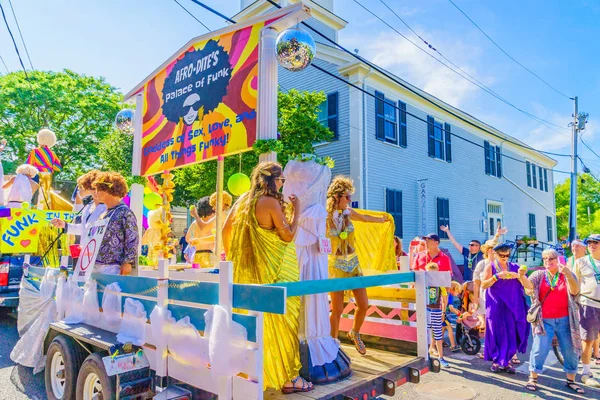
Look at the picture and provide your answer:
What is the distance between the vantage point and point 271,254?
3.07 metres

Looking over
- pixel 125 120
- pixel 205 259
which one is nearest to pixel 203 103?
pixel 205 259

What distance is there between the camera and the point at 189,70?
19.3 feet

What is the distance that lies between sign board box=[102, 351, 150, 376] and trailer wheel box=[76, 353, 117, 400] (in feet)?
0.33

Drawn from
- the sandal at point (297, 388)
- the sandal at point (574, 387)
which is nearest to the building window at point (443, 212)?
the sandal at point (574, 387)

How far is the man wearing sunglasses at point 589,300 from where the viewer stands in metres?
5.48

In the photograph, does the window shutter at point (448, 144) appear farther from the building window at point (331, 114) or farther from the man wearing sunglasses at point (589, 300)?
the man wearing sunglasses at point (589, 300)

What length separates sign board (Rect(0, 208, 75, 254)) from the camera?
19.2 ft

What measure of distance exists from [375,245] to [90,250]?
3293mm

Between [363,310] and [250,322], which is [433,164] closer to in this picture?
[363,310]

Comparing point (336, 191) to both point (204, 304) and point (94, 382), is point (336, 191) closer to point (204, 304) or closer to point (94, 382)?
point (204, 304)

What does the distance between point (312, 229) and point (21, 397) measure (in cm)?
357

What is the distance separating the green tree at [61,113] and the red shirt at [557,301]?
21.1m

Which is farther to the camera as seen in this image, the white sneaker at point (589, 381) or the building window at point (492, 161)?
the building window at point (492, 161)

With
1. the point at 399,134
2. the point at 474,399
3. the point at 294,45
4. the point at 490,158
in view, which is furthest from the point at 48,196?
the point at 490,158
